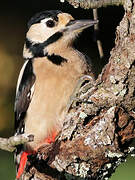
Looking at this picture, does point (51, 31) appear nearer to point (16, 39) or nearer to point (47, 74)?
point (47, 74)

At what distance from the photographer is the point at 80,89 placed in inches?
126

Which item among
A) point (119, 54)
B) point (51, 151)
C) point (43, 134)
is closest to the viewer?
point (119, 54)

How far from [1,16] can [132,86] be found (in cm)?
335

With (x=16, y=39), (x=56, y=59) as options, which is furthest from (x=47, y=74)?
(x=16, y=39)

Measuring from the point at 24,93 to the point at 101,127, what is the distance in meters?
1.11

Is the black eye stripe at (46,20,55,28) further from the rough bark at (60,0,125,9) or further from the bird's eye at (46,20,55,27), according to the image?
the rough bark at (60,0,125,9)

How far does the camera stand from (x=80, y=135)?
2936 millimetres

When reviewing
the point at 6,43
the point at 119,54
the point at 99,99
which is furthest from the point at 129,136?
the point at 6,43

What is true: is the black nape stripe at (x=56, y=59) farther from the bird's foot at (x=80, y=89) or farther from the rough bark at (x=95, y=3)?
the rough bark at (x=95, y=3)

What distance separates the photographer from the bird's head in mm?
3846

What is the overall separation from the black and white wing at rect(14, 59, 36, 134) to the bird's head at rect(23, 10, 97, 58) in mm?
124

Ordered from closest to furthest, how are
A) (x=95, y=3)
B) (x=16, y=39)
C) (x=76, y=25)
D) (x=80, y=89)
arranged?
(x=95, y=3) < (x=80, y=89) < (x=76, y=25) < (x=16, y=39)

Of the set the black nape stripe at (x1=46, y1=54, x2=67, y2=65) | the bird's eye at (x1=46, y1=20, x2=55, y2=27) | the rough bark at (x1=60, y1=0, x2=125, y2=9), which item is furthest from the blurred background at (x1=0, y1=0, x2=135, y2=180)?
the rough bark at (x1=60, y1=0, x2=125, y2=9)

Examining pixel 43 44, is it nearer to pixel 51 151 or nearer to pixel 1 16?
pixel 51 151
